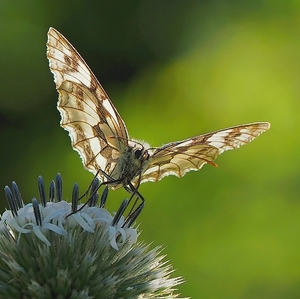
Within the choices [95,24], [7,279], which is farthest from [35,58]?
[7,279]

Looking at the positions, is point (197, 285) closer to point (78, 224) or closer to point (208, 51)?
point (78, 224)

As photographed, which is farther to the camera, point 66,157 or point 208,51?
point 208,51

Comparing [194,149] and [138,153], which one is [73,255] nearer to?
[138,153]

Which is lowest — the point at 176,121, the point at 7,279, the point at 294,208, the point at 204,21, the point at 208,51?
the point at 7,279

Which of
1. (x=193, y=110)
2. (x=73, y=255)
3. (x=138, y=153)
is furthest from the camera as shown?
(x=193, y=110)

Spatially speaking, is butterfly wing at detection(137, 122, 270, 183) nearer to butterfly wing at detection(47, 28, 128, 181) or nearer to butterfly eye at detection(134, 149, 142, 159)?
butterfly eye at detection(134, 149, 142, 159)

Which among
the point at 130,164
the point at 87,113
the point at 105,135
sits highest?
the point at 87,113

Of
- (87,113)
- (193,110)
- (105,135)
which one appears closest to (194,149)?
(105,135)
